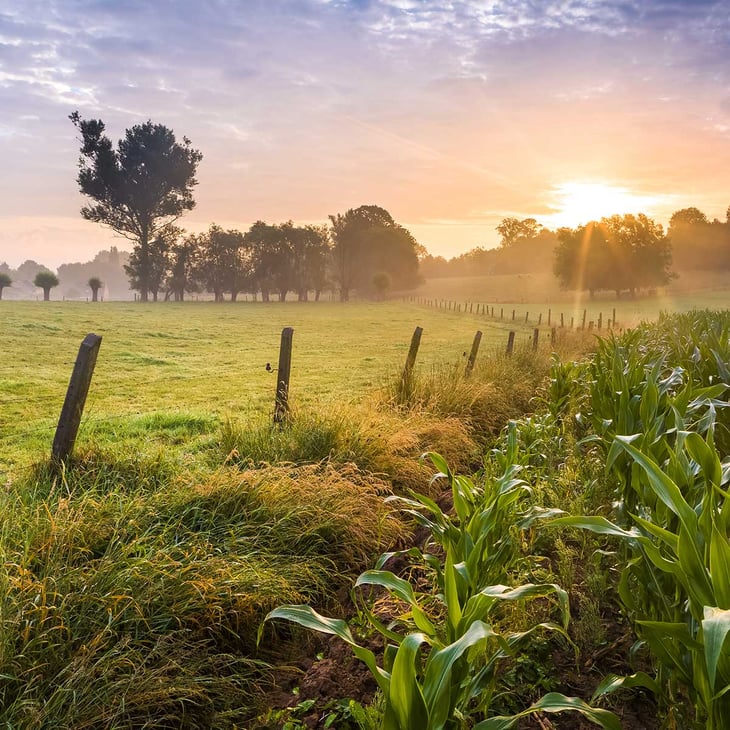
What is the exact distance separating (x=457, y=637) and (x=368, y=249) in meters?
73.3

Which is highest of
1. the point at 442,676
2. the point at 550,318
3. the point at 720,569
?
the point at 550,318

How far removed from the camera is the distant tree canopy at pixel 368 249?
7162 cm

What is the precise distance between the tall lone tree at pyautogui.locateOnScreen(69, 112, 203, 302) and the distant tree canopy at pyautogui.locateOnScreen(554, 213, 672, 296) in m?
42.1

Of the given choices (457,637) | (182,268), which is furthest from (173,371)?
(182,268)

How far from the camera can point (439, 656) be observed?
5.28ft

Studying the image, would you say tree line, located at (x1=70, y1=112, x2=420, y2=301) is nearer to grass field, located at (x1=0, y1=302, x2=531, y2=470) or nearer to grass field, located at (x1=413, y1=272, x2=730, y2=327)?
grass field, located at (x1=413, y1=272, x2=730, y2=327)

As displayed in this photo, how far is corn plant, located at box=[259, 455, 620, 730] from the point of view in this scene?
1.63 meters

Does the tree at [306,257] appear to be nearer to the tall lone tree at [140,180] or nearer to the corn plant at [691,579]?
the tall lone tree at [140,180]

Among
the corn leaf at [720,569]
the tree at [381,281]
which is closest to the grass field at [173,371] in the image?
the corn leaf at [720,569]

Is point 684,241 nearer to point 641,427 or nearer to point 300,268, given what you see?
point 300,268

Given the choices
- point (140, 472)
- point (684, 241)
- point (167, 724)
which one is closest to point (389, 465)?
point (140, 472)

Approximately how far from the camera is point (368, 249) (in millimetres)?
73250

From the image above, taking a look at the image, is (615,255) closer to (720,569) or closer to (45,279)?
(45,279)

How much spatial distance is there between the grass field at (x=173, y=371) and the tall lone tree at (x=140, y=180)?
Result: 27.6 meters
